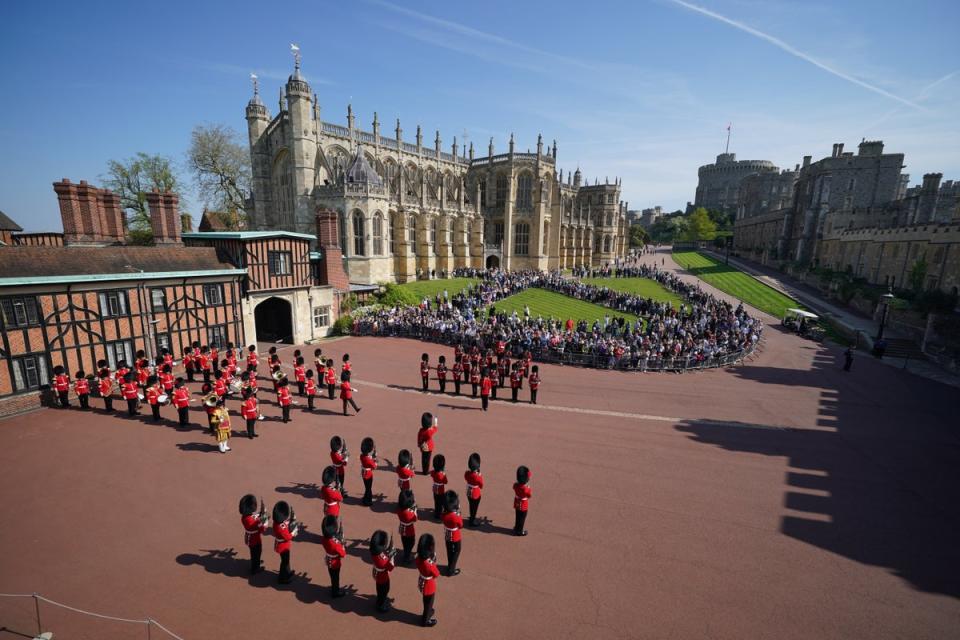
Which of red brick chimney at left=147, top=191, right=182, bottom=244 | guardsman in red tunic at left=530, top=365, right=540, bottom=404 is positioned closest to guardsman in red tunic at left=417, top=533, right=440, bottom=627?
guardsman in red tunic at left=530, top=365, right=540, bottom=404

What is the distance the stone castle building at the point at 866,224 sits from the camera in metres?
28.9

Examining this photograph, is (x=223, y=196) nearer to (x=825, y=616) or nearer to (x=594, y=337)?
(x=594, y=337)

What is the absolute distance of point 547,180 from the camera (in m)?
51.8

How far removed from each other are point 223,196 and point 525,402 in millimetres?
43695

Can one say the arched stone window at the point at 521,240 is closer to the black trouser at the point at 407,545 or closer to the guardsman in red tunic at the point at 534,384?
the guardsman in red tunic at the point at 534,384

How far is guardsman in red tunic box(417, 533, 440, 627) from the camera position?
5680 mm

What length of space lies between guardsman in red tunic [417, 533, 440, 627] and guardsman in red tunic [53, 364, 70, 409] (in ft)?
46.7

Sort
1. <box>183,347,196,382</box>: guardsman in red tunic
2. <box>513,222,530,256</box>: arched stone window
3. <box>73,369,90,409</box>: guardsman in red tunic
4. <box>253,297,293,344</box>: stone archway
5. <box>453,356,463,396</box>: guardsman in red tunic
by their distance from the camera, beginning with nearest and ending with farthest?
1. <box>73,369,90,409</box>: guardsman in red tunic
2. <box>453,356,463,396</box>: guardsman in red tunic
3. <box>183,347,196,382</box>: guardsman in red tunic
4. <box>253,297,293,344</box>: stone archway
5. <box>513,222,530,256</box>: arched stone window

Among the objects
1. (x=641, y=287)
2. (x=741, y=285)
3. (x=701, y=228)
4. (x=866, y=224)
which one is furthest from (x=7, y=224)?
(x=701, y=228)

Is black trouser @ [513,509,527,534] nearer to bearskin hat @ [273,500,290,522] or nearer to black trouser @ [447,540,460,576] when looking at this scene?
black trouser @ [447,540,460,576]

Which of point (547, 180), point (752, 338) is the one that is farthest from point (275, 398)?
point (547, 180)

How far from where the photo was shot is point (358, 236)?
116ft

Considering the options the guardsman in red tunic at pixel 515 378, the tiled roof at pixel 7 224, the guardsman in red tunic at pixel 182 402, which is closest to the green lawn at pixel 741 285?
the guardsman in red tunic at pixel 515 378

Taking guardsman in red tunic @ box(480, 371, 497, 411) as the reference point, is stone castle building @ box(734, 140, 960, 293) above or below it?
above
